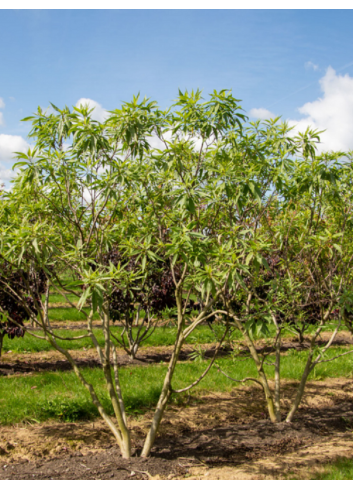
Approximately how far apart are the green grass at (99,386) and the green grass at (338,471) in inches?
108

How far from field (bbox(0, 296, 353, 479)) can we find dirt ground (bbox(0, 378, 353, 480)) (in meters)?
0.01

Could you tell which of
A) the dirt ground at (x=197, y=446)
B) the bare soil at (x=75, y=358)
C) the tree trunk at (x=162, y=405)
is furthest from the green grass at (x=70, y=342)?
the tree trunk at (x=162, y=405)

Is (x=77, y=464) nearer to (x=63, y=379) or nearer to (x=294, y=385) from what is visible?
(x=63, y=379)

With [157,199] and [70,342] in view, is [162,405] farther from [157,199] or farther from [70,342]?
[70,342]

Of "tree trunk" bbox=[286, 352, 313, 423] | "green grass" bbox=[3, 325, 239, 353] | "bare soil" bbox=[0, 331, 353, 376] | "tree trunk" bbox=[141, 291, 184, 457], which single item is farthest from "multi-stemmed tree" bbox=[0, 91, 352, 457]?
"green grass" bbox=[3, 325, 239, 353]

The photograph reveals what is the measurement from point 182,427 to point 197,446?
0.63 metres

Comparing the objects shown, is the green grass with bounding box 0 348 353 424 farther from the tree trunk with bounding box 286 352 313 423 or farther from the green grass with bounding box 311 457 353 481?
the green grass with bounding box 311 457 353 481

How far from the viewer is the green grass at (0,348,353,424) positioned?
5691 millimetres

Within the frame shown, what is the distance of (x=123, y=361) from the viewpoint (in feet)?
29.7

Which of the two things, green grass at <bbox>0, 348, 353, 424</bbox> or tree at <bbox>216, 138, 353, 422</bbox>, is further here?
green grass at <bbox>0, 348, 353, 424</bbox>

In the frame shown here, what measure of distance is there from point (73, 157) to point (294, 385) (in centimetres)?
613

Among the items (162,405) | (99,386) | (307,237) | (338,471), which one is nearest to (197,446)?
(162,405)

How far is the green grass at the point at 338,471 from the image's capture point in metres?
4.05

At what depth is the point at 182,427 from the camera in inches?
225
